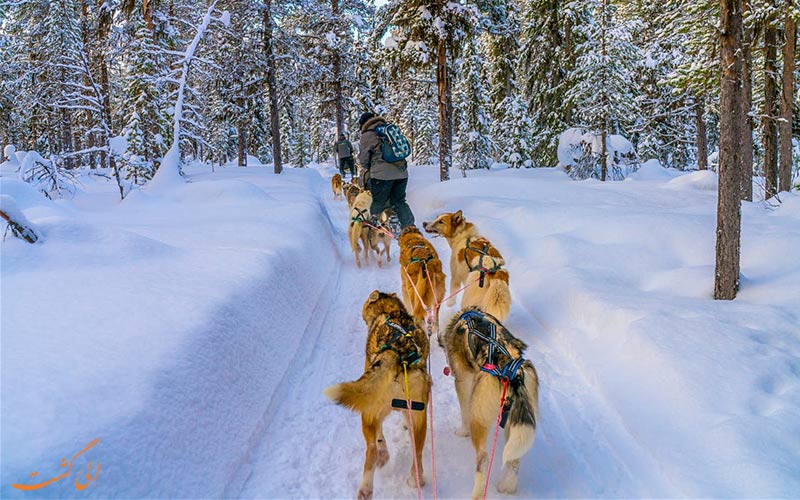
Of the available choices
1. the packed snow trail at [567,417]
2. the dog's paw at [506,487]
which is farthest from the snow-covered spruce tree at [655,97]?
the dog's paw at [506,487]

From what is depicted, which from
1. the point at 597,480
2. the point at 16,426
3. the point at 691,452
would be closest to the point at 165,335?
the point at 16,426

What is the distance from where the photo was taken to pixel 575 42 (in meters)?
22.7

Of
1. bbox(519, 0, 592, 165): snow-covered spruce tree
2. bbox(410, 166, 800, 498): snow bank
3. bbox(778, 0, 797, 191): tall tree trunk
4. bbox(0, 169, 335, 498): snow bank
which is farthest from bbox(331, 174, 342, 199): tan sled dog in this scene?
bbox(778, 0, 797, 191): tall tree trunk

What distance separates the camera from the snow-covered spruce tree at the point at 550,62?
22.2m

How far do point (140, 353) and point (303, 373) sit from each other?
177 centimetres

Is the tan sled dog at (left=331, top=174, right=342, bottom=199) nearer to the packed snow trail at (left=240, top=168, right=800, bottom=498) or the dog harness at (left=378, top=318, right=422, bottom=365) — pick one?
the packed snow trail at (left=240, top=168, right=800, bottom=498)

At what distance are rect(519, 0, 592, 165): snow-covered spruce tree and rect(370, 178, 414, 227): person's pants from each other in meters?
16.1

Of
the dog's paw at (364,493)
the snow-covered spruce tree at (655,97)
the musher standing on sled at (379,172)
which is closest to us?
the dog's paw at (364,493)

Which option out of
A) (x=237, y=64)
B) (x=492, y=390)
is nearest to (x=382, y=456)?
(x=492, y=390)

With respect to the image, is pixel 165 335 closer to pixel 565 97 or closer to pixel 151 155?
pixel 151 155

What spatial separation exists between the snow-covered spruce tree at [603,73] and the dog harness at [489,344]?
1925 centimetres

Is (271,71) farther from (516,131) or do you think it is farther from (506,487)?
(506,487)

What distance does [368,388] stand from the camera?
102 inches

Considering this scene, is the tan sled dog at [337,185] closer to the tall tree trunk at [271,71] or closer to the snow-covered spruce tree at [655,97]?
the tall tree trunk at [271,71]
